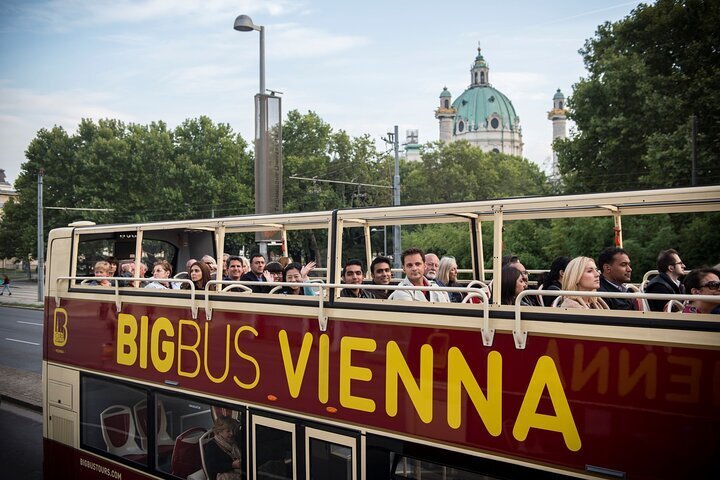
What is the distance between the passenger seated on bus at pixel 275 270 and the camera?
8.06m

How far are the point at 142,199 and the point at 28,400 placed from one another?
47.7 meters

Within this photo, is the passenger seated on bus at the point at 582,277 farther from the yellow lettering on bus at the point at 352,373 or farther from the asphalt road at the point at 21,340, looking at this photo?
the asphalt road at the point at 21,340

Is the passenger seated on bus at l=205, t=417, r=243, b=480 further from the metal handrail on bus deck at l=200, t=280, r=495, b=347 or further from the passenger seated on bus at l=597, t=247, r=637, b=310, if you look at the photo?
the passenger seated on bus at l=597, t=247, r=637, b=310

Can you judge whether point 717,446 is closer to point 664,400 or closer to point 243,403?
point 664,400

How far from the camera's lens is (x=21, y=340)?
949 inches

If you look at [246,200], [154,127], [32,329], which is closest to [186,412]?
[32,329]

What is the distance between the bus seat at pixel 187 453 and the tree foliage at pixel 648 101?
2099 centimetres

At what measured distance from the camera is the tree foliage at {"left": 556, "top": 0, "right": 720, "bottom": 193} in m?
23.3

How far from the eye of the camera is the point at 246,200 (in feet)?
195

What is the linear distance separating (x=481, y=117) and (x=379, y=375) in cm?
18596

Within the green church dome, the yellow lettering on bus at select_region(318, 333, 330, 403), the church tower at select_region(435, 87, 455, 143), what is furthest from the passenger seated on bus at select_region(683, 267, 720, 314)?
the green church dome

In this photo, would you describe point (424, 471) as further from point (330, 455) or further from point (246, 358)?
point (246, 358)

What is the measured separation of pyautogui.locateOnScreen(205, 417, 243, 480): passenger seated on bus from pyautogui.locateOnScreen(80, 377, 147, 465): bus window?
107 cm

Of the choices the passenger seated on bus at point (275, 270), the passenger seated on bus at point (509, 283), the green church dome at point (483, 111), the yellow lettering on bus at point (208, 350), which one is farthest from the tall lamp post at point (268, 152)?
the green church dome at point (483, 111)
